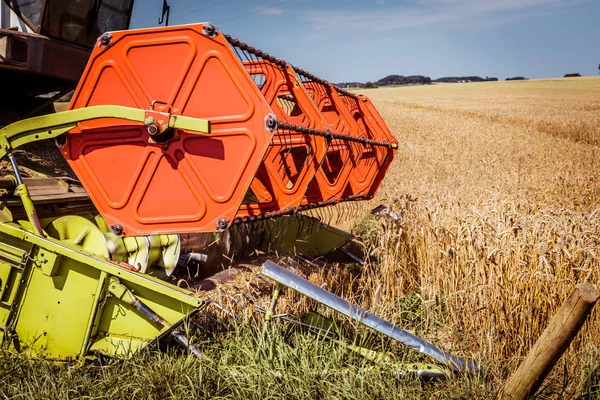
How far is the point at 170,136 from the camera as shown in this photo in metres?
2.56

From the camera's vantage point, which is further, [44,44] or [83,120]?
[44,44]

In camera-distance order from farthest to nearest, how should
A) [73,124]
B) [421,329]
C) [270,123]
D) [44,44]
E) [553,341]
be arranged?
[44,44] < [421,329] < [73,124] < [270,123] < [553,341]

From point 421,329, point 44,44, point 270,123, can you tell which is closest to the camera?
point 270,123

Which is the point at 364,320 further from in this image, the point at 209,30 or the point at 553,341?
the point at 209,30

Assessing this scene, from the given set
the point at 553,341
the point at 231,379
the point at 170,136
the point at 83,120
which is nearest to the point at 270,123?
the point at 170,136

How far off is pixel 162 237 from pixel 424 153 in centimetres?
957

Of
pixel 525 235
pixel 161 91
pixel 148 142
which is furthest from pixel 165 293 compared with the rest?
pixel 525 235

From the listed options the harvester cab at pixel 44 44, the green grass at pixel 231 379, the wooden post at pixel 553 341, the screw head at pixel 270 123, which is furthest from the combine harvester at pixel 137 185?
the harvester cab at pixel 44 44

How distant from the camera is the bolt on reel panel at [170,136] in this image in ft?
8.18

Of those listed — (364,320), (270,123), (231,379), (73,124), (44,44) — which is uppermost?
(44,44)

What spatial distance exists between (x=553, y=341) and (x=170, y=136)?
189cm

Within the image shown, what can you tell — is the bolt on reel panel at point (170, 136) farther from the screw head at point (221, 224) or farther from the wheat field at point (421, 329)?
the wheat field at point (421, 329)

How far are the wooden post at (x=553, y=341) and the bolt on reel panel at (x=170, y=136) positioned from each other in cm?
141

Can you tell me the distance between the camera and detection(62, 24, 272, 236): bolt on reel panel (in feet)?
8.18
